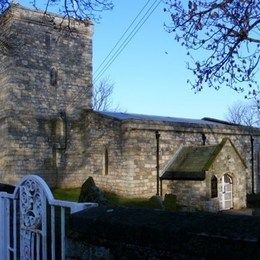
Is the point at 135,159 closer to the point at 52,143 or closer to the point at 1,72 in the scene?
the point at 52,143

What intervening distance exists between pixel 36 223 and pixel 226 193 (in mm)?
19816

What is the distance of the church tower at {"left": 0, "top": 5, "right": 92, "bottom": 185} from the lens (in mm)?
22703

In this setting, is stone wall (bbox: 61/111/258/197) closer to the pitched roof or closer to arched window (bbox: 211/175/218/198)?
the pitched roof

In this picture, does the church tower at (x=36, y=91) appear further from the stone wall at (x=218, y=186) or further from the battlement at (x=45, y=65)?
the stone wall at (x=218, y=186)

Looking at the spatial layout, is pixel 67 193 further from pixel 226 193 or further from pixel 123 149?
pixel 226 193

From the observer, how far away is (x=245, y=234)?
244 centimetres

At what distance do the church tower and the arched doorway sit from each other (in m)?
9.68

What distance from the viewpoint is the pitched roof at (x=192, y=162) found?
21547mm

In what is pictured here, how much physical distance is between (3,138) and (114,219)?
20.8m

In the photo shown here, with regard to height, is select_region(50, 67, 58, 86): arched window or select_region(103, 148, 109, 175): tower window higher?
select_region(50, 67, 58, 86): arched window

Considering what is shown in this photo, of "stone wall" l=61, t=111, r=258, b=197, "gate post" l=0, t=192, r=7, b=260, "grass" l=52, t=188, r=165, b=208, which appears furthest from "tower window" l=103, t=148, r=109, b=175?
"gate post" l=0, t=192, r=7, b=260

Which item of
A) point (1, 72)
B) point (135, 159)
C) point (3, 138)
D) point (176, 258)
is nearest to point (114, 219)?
point (176, 258)

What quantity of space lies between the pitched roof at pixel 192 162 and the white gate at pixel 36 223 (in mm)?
17175

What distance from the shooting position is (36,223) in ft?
14.0
